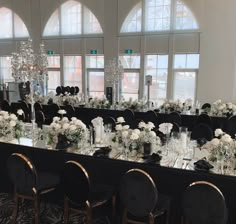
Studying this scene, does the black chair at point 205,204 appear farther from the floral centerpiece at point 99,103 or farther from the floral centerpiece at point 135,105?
the floral centerpiece at point 99,103

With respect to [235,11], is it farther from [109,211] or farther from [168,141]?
[109,211]

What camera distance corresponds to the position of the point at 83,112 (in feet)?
27.6

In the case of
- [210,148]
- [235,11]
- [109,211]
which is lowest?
[109,211]

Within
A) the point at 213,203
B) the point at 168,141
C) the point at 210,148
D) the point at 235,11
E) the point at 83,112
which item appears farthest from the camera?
the point at 235,11

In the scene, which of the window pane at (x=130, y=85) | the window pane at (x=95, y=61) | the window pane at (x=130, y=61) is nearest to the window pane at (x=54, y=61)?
the window pane at (x=95, y=61)

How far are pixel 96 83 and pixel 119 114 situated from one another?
18.5 feet

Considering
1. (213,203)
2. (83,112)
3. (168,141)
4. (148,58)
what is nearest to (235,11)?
(148,58)

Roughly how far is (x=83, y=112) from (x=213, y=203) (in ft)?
20.7

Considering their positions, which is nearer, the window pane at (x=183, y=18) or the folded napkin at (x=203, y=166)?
the folded napkin at (x=203, y=166)

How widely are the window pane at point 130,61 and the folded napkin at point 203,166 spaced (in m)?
9.21

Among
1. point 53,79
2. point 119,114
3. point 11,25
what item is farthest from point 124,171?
point 11,25

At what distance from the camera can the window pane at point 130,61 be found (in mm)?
11980

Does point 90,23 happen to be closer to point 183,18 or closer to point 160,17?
point 160,17

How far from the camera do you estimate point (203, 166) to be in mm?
3047
